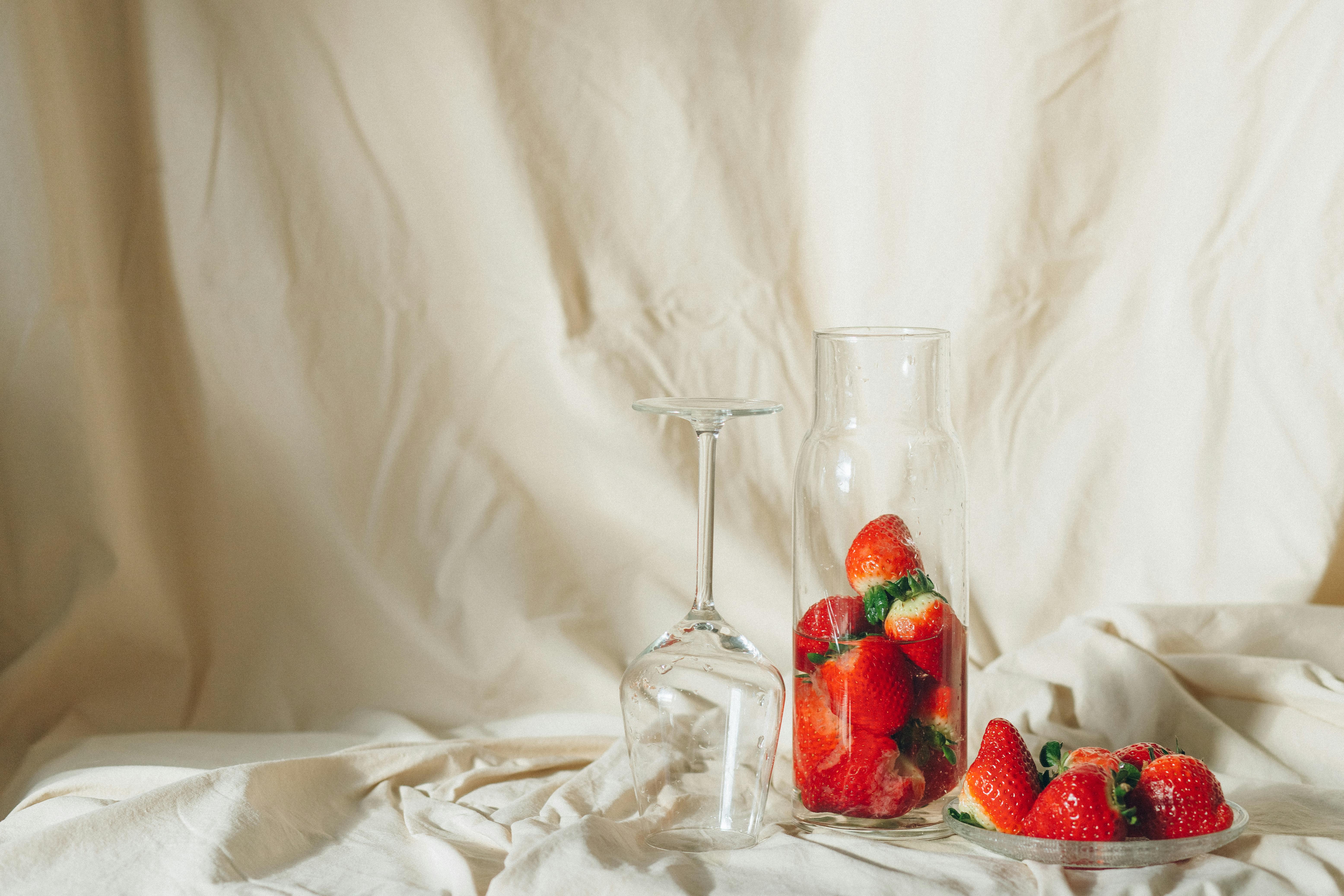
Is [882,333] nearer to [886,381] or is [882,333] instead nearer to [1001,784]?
[886,381]

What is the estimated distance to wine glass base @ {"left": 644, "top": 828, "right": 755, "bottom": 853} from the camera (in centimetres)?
94

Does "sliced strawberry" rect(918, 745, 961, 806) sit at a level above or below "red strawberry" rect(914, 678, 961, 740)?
below

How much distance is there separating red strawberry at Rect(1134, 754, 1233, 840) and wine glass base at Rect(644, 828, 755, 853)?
0.28m

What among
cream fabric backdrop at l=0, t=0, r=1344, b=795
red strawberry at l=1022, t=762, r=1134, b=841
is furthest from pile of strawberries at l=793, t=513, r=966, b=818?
cream fabric backdrop at l=0, t=0, r=1344, b=795

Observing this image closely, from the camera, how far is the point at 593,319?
1.41 meters

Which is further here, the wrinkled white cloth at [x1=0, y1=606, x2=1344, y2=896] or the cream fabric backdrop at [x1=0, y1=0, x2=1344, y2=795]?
the cream fabric backdrop at [x1=0, y1=0, x2=1344, y2=795]

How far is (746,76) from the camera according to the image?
55.2 inches

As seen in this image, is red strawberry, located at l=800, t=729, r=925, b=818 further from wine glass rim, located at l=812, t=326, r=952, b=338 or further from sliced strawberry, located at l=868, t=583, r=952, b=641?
wine glass rim, located at l=812, t=326, r=952, b=338

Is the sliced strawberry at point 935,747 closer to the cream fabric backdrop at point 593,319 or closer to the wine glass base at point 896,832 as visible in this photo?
the wine glass base at point 896,832

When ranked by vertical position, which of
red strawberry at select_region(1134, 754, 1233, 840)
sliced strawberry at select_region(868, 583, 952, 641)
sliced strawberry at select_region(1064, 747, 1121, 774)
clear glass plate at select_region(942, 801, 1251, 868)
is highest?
sliced strawberry at select_region(868, 583, 952, 641)

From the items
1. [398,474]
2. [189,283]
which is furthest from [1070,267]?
[189,283]

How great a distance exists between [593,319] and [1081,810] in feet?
2.56

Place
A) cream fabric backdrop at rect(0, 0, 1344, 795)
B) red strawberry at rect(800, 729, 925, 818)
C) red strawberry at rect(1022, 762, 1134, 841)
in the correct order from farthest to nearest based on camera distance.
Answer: cream fabric backdrop at rect(0, 0, 1344, 795) → red strawberry at rect(800, 729, 925, 818) → red strawberry at rect(1022, 762, 1134, 841)

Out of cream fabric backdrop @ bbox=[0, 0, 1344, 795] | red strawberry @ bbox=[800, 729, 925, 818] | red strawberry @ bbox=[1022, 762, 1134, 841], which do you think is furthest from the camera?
cream fabric backdrop @ bbox=[0, 0, 1344, 795]
